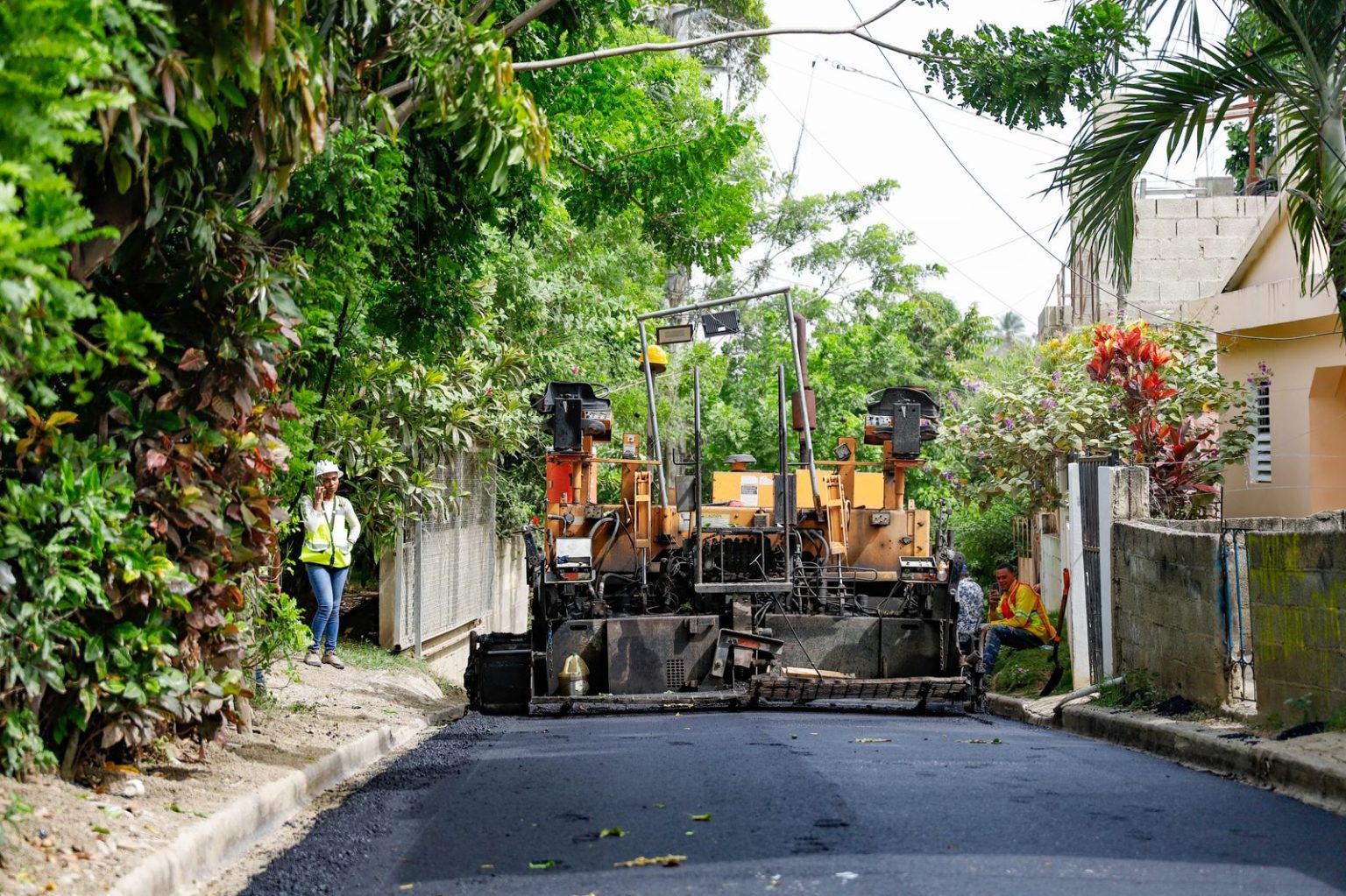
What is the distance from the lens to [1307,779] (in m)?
7.37

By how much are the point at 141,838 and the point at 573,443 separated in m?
7.80

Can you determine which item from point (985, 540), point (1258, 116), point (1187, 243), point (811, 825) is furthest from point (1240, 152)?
point (811, 825)

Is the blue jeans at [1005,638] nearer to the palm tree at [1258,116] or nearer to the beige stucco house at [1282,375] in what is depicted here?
the beige stucco house at [1282,375]

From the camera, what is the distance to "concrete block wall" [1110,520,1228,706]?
9969mm

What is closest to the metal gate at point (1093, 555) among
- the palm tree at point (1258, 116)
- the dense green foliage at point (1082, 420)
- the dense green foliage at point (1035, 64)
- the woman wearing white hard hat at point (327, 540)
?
the dense green foliage at point (1082, 420)

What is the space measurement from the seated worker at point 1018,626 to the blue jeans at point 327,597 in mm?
6093

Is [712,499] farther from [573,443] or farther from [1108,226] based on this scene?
[1108,226]

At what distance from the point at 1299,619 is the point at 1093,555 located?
179 inches

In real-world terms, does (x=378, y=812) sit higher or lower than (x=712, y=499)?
lower

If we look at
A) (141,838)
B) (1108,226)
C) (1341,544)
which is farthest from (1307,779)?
(141,838)

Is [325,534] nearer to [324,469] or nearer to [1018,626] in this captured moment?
[324,469]

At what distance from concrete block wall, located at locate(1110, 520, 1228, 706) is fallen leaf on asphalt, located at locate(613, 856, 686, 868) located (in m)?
5.39

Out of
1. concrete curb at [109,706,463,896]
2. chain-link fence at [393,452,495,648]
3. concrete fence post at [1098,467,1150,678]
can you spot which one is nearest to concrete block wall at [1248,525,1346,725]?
concrete fence post at [1098,467,1150,678]

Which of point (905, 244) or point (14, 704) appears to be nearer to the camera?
point (14, 704)
